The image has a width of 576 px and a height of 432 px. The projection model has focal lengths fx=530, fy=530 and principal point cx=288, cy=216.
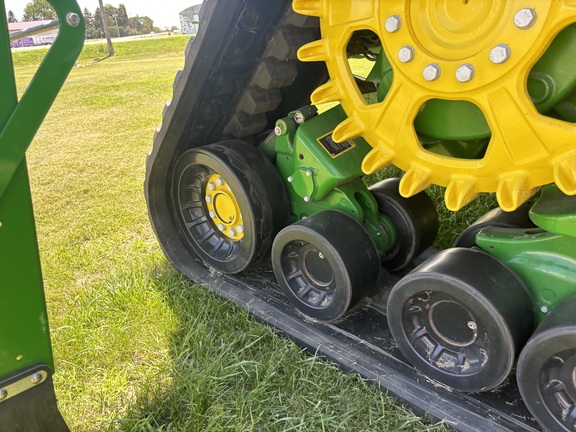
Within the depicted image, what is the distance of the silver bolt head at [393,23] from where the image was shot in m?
1.30

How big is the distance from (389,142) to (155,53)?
823 inches

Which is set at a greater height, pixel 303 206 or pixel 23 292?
pixel 23 292

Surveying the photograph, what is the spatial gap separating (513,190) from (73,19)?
113 cm

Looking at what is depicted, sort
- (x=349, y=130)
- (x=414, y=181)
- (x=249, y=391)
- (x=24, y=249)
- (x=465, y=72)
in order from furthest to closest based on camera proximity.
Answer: (x=249, y=391) → (x=349, y=130) → (x=414, y=181) → (x=24, y=249) → (x=465, y=72)

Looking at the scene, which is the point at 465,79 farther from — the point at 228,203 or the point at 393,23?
the point at 228,203

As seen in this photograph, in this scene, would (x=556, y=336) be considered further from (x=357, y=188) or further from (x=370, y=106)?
(x=357, y=188)

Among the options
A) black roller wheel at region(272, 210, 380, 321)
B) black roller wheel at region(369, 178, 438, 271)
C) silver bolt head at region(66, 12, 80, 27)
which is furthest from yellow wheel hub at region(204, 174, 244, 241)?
silver bolt head at region(66, 12, 80, 27)

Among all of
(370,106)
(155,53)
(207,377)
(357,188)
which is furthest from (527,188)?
(155,53)

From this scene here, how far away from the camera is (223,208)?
7.17ft

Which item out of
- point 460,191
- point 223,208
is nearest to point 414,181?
point 460,191

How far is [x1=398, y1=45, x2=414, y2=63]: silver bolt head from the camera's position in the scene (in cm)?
130

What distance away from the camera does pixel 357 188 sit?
2031mm

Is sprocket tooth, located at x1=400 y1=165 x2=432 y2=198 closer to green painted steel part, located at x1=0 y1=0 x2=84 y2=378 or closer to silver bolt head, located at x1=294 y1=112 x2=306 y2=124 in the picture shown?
silver bolt head, located at x1=294 y1=112 x2=306 y2=124

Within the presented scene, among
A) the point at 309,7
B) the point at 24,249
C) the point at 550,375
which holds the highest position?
the point at 309,7
